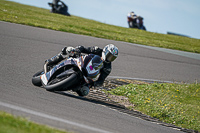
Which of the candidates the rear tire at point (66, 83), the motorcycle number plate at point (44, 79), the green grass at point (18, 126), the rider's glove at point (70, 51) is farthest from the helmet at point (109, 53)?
the green grass at point (18, 126)

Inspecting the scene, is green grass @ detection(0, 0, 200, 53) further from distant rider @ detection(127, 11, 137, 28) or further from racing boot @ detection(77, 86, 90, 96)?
racing boot @ detection(77, 86, 90, 96)

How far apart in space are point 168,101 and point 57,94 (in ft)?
10.6

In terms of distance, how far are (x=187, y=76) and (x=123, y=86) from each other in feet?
13.6

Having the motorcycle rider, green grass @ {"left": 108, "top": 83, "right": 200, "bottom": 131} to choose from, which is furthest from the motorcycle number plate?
green grass @ {"left": 108, "top": 83, "right": 200, "bottom": 131}

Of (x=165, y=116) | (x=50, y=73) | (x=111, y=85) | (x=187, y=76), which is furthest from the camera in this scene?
(x=187, y=76)

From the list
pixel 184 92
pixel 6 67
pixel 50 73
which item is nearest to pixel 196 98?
pixel 184 92

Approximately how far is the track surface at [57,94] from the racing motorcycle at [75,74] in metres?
0.25

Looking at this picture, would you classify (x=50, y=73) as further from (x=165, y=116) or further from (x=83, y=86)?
(x=165, y=116)

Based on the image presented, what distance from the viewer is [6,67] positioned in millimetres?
8320

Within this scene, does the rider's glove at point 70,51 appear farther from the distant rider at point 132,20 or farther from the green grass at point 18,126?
the distant rider at point 132,20

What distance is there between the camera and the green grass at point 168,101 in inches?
308

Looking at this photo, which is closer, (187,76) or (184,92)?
(184,92)

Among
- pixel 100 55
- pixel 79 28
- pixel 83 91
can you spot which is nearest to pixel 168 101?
pixel 100 55

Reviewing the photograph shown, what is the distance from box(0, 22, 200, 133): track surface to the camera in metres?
5.21
